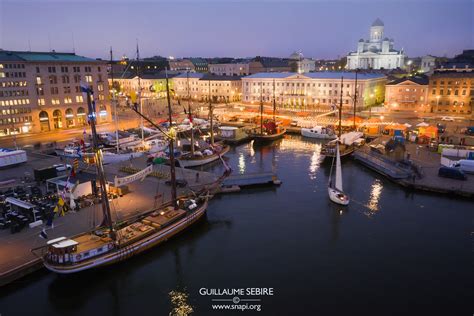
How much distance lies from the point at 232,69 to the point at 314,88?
75.1 meters

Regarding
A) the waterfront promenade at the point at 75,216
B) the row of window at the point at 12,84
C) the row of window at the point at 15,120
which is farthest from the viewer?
the row of window at the point at 15,120

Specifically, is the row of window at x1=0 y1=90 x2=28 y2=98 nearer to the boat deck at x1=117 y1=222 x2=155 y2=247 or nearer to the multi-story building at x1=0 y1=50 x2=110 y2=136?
the multi-story building at x1=0 y1=50 x2=110 y2=136

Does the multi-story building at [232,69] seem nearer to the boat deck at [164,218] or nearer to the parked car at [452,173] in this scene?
the parked car at [452,173]

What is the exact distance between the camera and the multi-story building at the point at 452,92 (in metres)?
97.8

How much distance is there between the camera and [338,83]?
117562 millimetres

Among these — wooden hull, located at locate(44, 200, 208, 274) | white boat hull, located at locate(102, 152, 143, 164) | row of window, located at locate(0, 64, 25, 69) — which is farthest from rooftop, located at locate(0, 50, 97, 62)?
wooden hull, located at locate(44, 200, 208, 274)

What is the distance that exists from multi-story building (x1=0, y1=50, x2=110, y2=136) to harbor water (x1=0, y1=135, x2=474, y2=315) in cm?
5383

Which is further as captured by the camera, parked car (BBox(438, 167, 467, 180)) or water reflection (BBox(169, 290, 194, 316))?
parked car (BBox(438, 167, 467, 180))

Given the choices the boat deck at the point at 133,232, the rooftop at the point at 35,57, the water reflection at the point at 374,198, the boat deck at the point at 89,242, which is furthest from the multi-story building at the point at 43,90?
the water reflection at the point at 374,198

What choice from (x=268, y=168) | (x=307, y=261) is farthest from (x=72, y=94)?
(x=307, y=261)

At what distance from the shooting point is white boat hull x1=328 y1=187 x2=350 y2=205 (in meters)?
43.8

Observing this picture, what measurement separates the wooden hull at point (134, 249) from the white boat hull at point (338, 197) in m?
16.2

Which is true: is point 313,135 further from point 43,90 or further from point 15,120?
point 15,120

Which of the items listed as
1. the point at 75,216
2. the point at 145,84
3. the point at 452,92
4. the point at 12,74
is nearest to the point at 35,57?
the point at 12,74
